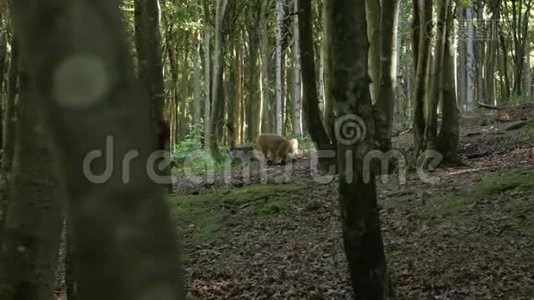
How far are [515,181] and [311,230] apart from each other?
300 centimetres

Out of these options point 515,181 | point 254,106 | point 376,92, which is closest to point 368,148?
point 515,181

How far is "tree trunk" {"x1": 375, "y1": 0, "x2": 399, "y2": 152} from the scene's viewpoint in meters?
12.0

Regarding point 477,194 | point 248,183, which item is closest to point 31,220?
point 477,194

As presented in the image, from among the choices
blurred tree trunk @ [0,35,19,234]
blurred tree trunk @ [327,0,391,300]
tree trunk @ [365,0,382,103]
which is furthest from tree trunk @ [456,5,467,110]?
blurred tree trunk @ [0,35,19,234]

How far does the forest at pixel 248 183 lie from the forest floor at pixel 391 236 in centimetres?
3

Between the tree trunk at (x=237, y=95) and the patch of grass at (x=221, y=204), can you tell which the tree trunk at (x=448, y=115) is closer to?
the patch of grass at (x=221, y=204)

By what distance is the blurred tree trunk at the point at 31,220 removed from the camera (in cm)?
448

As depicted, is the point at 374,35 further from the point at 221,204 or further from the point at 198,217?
the point at 198,217

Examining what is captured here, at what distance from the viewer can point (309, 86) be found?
→ 1296cm

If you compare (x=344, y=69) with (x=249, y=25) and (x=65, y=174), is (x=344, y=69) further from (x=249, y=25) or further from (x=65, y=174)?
(x=249, y=25)

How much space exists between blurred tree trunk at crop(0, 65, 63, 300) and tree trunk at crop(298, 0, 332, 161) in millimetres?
8682

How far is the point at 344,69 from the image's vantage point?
18.1 ft

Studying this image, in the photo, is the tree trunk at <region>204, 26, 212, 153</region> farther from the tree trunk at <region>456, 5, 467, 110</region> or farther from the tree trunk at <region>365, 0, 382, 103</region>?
the tree trunk at <region>456, 5, 467, 110</region>

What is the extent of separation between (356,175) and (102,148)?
3.89 m
